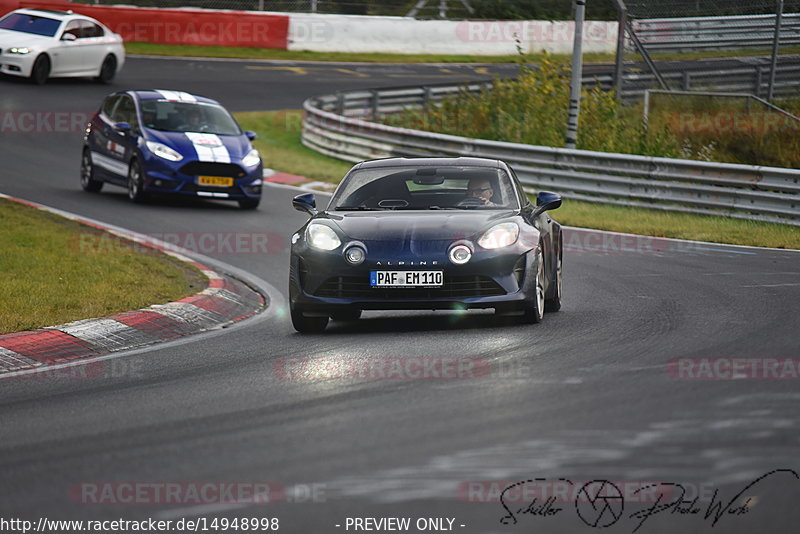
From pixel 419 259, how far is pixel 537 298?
39.3 inches

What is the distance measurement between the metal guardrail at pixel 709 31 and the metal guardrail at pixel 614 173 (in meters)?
4.73

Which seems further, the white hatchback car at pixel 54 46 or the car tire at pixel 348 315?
the white hatchback car at pixel 54 46

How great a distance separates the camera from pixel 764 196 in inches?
754

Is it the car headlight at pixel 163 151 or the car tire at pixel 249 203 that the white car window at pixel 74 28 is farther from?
the car tire at pixel 249 203

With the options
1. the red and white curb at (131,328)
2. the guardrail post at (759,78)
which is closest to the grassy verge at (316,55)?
the guardrail post at (759,78)

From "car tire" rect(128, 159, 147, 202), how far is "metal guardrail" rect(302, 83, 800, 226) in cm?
637

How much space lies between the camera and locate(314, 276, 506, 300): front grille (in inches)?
381

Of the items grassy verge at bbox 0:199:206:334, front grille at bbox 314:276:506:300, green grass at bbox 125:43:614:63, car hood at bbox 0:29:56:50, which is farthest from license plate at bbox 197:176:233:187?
green grass at bbox 125:43:614:63

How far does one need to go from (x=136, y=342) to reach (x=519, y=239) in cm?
288

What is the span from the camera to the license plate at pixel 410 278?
9.65 meters

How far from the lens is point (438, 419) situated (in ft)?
22.1

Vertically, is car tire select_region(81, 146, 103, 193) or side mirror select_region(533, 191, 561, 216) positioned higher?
side mirror select_region(533, 191, 561, 216)

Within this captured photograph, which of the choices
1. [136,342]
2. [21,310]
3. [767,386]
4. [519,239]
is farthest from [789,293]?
[21,310]

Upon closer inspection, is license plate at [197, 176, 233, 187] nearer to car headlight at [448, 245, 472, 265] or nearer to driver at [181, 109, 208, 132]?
driver at [181, 109, 208, 132]
